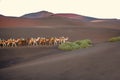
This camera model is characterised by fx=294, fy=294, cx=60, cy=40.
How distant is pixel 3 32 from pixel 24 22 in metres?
2.91

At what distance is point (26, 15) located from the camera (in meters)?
19.4

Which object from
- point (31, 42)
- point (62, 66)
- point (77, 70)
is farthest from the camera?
point (31, 42)

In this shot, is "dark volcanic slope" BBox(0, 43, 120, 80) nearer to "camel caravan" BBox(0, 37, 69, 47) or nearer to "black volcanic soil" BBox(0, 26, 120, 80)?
"black volcanic soil" BBox(0, 26, 120, 80)

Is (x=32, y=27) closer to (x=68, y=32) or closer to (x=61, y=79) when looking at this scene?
Answer: (x=68, y=32)

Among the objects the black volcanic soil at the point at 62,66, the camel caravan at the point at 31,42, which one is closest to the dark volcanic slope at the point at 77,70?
the black volcanic soil at the point at 62,66

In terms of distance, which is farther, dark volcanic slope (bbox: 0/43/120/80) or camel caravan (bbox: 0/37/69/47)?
camel caravan (bbox: 0/37/69/47)

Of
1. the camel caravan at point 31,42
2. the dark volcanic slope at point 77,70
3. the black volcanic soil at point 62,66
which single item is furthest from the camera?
the camel caravan at point 31,42

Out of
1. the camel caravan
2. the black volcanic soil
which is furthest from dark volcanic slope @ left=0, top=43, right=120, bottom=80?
the camel caravan

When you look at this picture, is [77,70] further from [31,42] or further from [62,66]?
[31,42]

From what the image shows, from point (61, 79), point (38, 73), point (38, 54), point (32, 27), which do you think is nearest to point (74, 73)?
point (61, 79)

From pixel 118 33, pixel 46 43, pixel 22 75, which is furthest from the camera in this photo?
pixel 118 33

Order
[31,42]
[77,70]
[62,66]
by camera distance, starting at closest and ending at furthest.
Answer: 1. [77,70]
2. [62,66]
3. [31,42]

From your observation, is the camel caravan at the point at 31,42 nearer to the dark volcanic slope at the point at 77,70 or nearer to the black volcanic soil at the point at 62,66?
the black volcanic soil at the point at 62,66

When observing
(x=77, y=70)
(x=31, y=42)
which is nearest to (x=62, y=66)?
(x=77, y=70)
